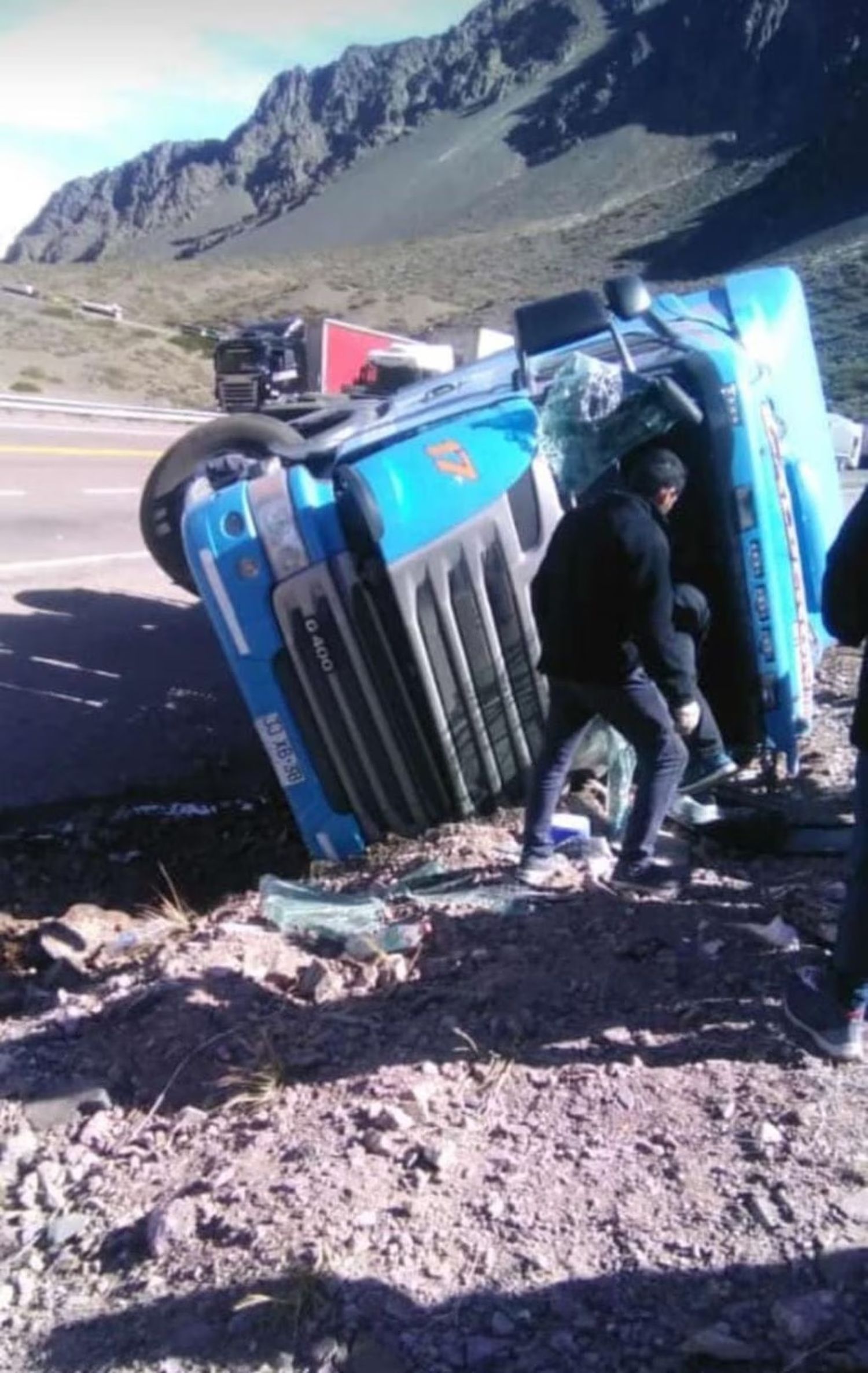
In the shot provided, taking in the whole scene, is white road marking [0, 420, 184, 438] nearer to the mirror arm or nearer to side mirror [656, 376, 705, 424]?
the mirror arm

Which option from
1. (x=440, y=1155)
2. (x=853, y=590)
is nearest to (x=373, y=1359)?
(x=440, y=1155)

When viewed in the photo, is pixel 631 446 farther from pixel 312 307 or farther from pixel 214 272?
pixel 214 272

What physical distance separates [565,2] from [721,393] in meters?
Answer: 111

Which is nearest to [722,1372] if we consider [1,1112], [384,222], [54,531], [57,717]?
[1,1112]

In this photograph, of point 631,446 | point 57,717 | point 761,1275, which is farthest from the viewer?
point 57,717

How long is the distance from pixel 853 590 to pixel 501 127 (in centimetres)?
9899

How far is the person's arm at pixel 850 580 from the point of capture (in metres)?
3.45

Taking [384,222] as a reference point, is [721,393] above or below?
above

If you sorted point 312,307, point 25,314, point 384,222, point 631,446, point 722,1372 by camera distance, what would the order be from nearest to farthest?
point 722,1372 → point 631,446 → point 25,314 → point 312,307 → point 384,222

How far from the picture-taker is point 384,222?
293 ft

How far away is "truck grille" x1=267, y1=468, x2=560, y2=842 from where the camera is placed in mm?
5414

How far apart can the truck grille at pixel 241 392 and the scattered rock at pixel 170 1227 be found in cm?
933

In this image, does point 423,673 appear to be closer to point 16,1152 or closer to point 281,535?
point 281,535

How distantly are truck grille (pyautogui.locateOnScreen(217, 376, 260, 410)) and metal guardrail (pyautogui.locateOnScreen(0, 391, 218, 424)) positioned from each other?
1124 cm
